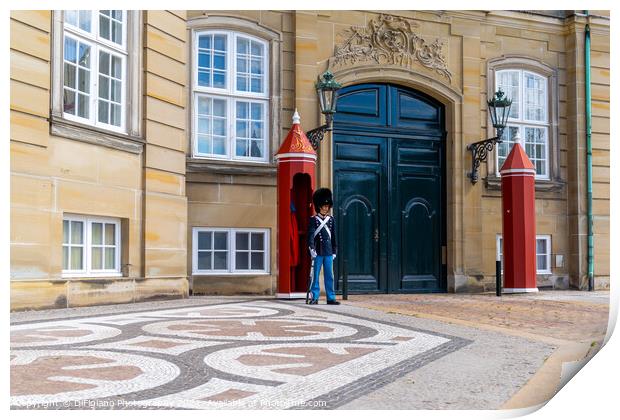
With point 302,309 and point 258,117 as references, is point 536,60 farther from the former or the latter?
point 302,309

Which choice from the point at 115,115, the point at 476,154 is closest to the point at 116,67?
the point at 115,115

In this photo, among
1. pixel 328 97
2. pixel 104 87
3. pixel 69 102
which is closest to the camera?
pixel 69 102

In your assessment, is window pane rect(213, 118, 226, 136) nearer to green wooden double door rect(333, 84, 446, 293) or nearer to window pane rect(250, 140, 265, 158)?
window pane rect(250, 140, 265, 158)

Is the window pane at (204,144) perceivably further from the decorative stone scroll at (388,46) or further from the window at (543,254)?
the window at (543,254)

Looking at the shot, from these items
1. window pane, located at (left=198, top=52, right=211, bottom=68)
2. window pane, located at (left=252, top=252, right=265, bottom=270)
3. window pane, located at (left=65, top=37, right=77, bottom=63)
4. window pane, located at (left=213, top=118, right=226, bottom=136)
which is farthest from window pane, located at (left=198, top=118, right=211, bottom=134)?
window pane, located at (left=65, top=37, right=77, bottom=63)

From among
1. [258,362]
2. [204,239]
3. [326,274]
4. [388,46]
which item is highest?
[388,46]

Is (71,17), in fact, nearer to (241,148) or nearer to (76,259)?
(76,259)

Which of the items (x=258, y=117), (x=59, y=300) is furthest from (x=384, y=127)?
(x=59, y=300)

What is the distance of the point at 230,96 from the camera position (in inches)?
516

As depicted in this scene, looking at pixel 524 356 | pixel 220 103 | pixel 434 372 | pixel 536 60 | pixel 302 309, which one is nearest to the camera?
pixel 434 372

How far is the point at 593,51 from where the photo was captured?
→ 15844mm

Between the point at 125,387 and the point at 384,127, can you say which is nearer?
the point at 125,387

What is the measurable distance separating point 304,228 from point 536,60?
Result: 22.8 ft

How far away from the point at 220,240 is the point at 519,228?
494 cm
